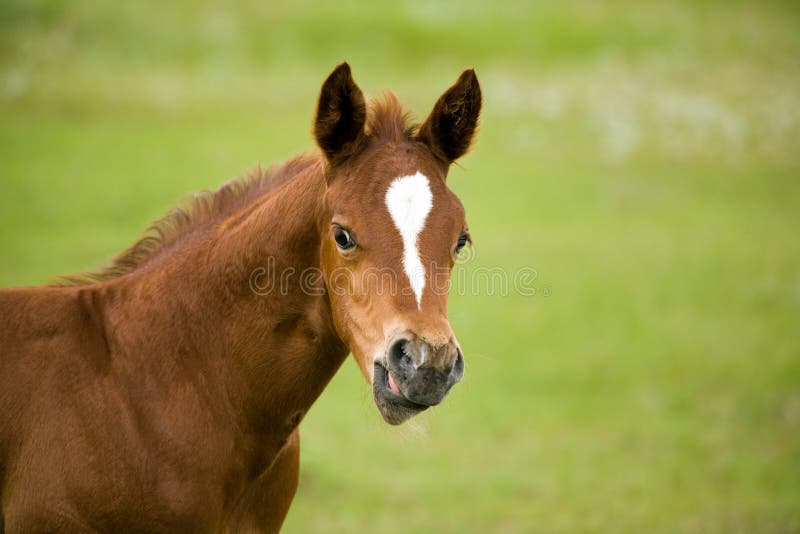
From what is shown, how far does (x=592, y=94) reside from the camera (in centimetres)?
2466

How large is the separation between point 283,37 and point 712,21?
14.7m

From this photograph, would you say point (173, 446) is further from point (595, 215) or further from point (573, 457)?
point (595, 215)

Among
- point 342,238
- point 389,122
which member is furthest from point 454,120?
point 342,238

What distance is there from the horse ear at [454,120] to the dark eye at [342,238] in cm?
63

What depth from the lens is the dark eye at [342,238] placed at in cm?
389

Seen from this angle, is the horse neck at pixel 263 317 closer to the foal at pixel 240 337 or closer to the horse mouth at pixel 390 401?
the foal at pixel 240 337

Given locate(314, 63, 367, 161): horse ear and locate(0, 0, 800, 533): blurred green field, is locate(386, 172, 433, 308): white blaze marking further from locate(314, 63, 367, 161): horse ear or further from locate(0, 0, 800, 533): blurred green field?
locate(0, 0, 800, 533): blurred green field

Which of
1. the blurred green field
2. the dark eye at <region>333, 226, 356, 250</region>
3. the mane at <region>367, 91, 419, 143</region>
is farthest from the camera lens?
the blurred green field

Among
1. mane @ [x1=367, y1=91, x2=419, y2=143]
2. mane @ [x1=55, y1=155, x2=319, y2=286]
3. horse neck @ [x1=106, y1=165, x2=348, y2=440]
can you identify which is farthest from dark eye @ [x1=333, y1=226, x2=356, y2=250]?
mane @ [x1=55, y1=155, x2=319, y2=286]

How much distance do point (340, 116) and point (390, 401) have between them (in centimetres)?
130

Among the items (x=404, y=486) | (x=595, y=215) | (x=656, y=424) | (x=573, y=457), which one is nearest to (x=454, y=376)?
(x=404, y=486)

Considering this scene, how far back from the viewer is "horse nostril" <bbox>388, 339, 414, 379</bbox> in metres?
3.57

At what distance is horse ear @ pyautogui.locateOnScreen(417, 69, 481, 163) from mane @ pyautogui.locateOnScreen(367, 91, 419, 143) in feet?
0.26

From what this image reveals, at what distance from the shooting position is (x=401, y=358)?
11.8ft
